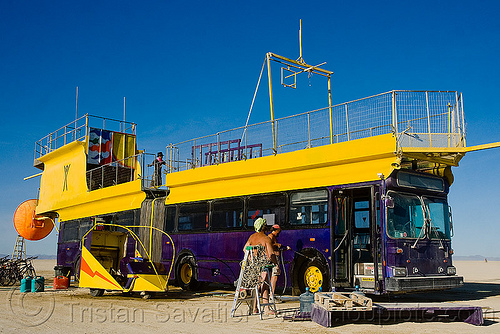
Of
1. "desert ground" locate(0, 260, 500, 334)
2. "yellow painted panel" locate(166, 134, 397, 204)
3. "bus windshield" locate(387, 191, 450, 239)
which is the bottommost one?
"desert ground" locate(0, 260, 500, 334)

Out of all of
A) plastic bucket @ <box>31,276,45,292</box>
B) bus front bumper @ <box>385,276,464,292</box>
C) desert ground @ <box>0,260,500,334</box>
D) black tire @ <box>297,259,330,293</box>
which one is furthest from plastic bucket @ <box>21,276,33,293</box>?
bus front bumper @ <box>385,276,464,292</box>

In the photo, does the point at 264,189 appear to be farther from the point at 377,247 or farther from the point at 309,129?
the point at 377,247

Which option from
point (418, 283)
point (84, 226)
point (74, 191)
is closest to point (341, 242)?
point (418, 283)

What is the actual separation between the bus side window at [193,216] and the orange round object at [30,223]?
1279cm

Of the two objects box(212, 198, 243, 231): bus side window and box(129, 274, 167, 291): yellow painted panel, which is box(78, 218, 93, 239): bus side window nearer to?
box(212, 198, 243, 231): bus side window

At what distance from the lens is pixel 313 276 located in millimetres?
11766

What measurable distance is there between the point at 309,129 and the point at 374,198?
3.49 m

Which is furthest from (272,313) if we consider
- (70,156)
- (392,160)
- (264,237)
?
(70,156)

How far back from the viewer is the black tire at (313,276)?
1141cm

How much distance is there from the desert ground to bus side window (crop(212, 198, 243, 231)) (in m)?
1.97

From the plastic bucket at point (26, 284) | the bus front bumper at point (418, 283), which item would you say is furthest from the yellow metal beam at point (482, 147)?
the plastic bucket at point (26, 284)

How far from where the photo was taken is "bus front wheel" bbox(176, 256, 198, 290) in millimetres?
15070

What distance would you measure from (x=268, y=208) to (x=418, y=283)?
4180mm

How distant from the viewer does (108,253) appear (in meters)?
15.5
